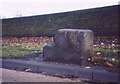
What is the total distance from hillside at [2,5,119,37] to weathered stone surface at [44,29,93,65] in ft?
16.5

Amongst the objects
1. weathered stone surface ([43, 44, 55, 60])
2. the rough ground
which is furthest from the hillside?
the rough ground

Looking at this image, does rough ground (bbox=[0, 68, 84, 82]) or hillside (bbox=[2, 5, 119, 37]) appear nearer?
rough ground (bbox=[0, 68, 84, 82])

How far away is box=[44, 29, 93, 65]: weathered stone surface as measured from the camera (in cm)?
759

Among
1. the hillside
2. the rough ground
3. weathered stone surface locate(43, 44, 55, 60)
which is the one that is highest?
the hillside

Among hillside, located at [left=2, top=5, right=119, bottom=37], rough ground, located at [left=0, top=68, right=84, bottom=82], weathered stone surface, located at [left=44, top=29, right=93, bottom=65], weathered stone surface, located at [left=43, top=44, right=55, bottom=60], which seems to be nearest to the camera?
rough ground, located at [left=0, top=68, right=84, bottom=82]

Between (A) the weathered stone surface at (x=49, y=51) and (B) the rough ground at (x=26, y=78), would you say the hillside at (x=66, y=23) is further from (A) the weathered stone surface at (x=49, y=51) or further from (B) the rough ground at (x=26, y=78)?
(B) the rough ground at (x=26, y=78)

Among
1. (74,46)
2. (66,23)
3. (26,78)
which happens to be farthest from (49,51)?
(66,23)

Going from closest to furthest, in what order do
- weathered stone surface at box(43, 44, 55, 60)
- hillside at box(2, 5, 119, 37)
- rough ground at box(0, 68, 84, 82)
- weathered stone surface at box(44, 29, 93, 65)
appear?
rough ground at box(0, 68, 84, 82), weathered stone surface at box(44, 29, 93, 65), weathered stone surface at box(43, 44, 55, 60), hillside at box(2, 5, 119, 37)

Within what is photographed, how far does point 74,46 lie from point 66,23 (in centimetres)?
741

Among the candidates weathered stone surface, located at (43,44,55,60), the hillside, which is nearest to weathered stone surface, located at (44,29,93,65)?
weathered stone surface, located at (43,44,55,60)

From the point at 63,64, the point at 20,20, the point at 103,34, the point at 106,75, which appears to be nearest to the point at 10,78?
the point at 63,64

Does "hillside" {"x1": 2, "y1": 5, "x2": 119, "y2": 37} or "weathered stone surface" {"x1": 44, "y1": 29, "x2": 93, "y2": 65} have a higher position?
"hillside" {"x1": 2, "y1": 5, "x2": 119, "y2": 37}

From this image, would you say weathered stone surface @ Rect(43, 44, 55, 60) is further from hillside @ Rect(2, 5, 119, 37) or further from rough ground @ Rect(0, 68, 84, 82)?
hillside @ Rect(2, 5, 119, 37)

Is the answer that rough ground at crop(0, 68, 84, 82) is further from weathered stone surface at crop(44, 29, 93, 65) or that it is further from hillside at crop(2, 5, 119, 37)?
hillside at crop(2, 5, 119, 37)
